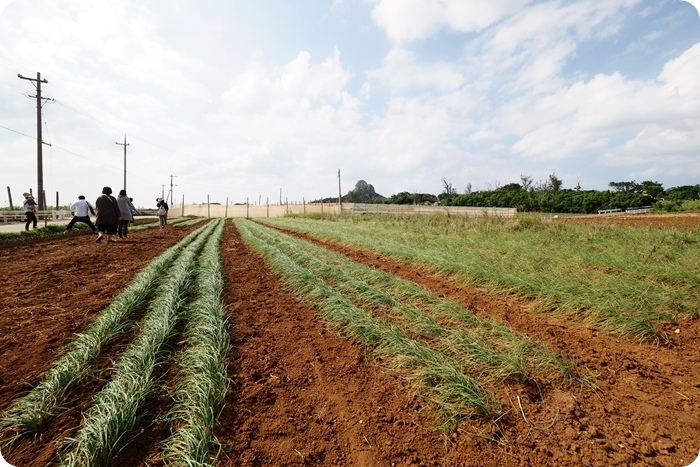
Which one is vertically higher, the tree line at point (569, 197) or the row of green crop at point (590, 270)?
the tree line at point (569, 197)

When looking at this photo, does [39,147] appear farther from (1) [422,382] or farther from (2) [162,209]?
(1) [422,382]

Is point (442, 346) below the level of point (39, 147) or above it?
below

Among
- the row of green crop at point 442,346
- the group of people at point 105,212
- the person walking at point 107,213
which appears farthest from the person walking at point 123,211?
the row of green crop at point 442,346

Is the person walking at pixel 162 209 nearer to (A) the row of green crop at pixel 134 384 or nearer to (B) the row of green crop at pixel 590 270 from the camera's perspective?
(B) the row of green crop at pixel 590 270

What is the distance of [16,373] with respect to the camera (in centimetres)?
256

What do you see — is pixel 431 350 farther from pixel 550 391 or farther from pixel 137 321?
pixel 137 321

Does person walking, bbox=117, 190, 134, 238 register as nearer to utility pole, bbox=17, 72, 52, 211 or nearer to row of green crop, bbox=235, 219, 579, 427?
row of green crop, bbox=235, 219, 579, 427

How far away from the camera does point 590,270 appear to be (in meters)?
4.86

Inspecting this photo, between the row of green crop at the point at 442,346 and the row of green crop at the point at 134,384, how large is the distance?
144 centimetres

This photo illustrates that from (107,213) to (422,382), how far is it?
1240 cm

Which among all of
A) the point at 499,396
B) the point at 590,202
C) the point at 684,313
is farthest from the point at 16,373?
the point at 590,202

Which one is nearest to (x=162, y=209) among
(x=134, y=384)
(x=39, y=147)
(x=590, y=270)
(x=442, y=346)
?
(x=39, y=147)

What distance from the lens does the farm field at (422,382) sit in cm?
178

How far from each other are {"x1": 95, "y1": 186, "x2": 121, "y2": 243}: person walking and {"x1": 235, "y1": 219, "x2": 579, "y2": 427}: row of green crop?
957 cm
